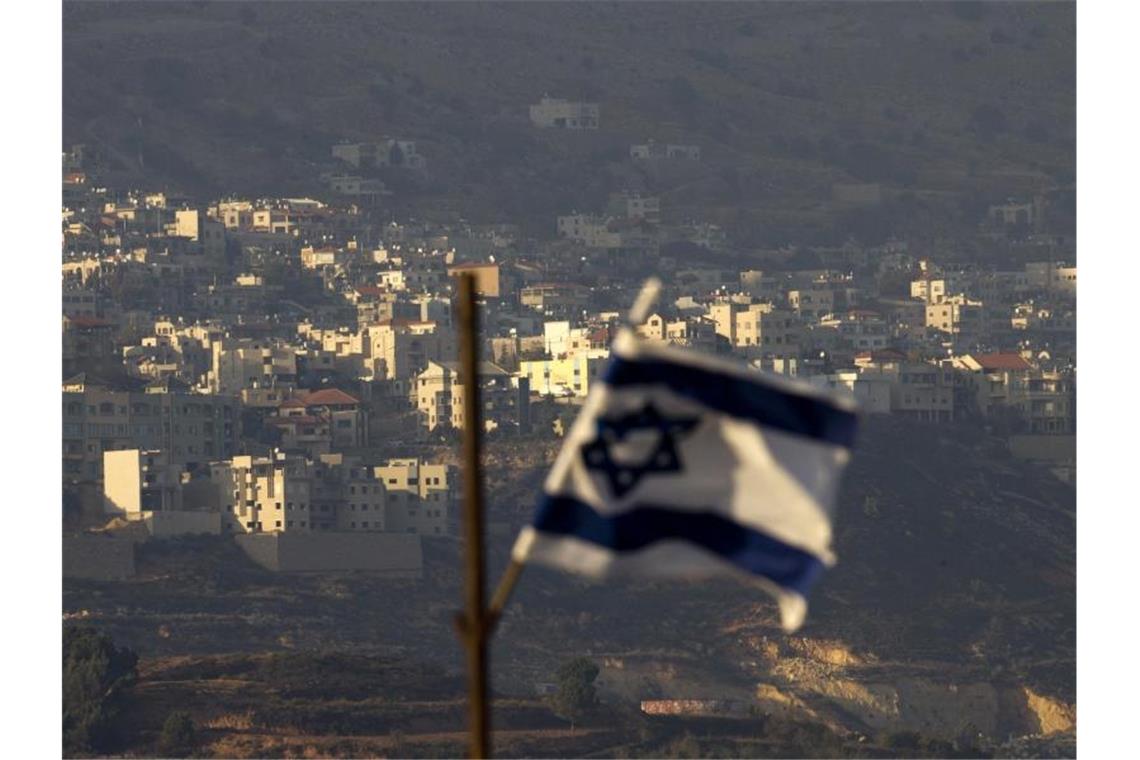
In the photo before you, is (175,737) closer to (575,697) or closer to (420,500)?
(575,697)

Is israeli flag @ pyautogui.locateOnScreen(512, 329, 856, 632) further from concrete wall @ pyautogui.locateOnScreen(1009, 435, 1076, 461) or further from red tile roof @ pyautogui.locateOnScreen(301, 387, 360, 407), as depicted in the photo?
red tile roof @ pyautogui.locateOnScreen(301, 387, 360, 407)

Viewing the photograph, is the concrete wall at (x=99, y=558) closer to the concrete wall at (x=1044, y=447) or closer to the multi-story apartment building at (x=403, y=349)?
the multi-story apartment building at (x=403, y=349)

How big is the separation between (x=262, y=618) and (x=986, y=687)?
30935 mm

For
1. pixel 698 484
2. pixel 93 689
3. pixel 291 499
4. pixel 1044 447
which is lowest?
pixel 93 689

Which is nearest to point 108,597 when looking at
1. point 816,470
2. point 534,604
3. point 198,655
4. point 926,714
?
point 198,655

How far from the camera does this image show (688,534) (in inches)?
557

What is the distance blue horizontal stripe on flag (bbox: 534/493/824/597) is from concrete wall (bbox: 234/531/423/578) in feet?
492

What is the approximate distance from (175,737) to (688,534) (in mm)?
127521


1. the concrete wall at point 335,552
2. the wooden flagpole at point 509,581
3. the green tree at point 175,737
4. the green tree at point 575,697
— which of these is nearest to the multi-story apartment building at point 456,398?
the concrete wall at point 335,552

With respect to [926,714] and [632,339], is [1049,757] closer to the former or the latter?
[926,714]

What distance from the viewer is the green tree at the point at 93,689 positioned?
14112cm

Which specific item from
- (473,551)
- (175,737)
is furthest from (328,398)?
(473,551)

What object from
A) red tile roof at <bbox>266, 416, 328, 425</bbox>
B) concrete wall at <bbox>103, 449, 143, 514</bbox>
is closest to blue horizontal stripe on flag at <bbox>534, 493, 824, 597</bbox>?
concrete wall at <bbox>103, 449, 143, 514</bbox>

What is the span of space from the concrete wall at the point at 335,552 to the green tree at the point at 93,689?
1726 cm
